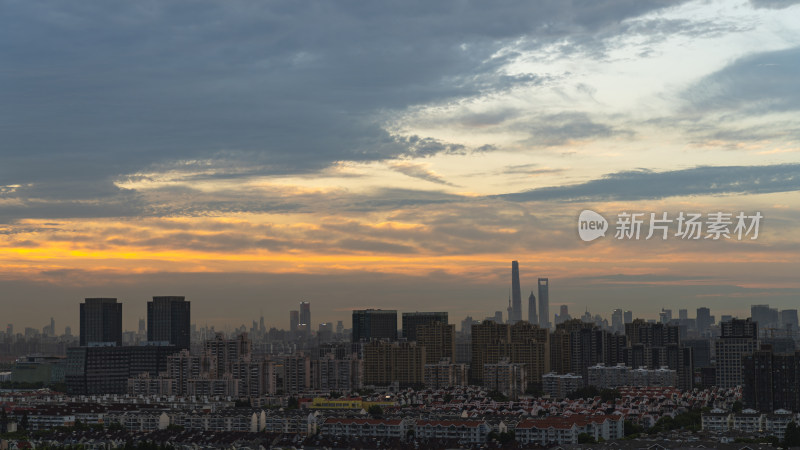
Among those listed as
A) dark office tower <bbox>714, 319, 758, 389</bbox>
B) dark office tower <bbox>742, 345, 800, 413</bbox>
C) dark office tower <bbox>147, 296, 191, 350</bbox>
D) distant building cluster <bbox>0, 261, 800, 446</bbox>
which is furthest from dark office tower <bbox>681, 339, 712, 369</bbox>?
dark office tower <bbox>147, 296, 191, 350</bbox>

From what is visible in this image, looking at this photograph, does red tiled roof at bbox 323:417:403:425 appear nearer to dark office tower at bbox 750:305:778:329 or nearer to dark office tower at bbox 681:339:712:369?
dark office tower at bbox 681:339:712:369

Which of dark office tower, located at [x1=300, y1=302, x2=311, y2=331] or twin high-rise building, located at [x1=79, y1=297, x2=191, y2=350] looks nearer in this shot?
twin high-rise building, located at [x1=79, y1=297, x2=191, y2=350]

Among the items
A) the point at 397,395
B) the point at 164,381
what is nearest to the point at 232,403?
the point at 397,395

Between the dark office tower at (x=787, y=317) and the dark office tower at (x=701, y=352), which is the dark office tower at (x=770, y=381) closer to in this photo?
the dark office tower at (x=701, y=352)

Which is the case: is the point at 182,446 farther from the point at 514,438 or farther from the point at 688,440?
the point at 688,440

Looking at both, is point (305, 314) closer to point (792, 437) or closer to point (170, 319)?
point (170, 319)

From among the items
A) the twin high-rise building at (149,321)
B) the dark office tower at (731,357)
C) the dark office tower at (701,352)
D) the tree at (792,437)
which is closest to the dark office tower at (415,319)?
the twin high-rise building at (149,321)
